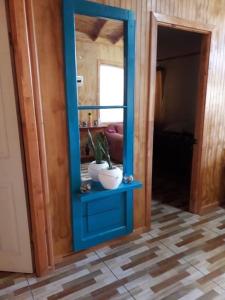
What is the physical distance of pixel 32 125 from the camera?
5.11ft

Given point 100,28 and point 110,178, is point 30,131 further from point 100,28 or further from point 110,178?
point 100,28

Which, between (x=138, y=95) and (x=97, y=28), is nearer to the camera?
(x=97, y=28)

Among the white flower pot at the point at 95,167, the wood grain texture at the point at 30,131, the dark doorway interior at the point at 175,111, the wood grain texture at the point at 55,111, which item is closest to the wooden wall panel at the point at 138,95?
the wood grain texture at the point at 55,111

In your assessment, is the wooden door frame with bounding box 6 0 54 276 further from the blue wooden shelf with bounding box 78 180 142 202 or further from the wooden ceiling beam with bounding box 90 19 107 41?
the wooden ceiling beam with bounding box 90 19 107 41

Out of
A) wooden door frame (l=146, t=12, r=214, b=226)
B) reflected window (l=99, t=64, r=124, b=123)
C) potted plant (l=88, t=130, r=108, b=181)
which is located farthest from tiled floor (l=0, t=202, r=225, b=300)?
reflected window (l=99, t=64, r=124, b=123)

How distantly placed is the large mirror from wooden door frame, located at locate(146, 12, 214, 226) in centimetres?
29

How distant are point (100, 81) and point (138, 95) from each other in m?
0.35

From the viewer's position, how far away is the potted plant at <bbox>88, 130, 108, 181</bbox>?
188 cm

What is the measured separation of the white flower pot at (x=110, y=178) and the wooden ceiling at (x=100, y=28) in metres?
1.05

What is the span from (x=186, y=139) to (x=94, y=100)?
203 centimetres

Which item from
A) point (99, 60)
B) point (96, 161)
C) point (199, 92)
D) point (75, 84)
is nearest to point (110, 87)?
point (99, 60)

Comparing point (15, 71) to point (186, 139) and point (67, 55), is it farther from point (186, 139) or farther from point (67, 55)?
point (186, 139)

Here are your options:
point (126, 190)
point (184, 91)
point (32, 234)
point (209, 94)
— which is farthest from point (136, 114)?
point (184, 91)

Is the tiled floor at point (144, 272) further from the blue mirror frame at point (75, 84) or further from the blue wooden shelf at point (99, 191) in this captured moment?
the blue wooden shelf at point (99, 191)
